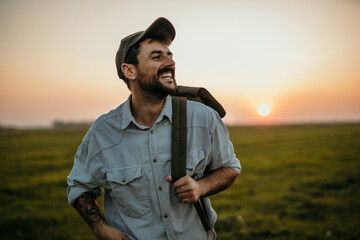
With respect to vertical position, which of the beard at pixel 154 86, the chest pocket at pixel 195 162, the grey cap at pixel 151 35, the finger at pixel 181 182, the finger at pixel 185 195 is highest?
the grey cap at pixel 151 35

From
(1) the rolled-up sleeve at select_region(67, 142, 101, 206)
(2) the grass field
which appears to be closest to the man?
(1) the rolled-up sleeve at select_region(67, 142, 101, 206)

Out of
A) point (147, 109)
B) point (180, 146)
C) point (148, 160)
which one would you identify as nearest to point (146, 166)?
point (148, 160)

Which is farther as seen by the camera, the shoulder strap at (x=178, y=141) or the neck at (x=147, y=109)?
the neck at (x=147, y=109)

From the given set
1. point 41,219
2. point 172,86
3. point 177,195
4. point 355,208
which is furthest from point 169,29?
point 355,208

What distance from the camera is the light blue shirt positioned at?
2.39m

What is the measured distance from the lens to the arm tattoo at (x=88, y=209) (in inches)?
100

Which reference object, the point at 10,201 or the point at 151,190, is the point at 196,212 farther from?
the point at 10,201

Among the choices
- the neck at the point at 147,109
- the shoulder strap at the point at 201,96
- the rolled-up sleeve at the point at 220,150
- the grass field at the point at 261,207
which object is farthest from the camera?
the grass field at the point at 261,207

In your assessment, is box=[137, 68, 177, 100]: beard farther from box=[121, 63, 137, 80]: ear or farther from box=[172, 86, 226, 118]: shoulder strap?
box=[172, 86, 226, 118]: shoulder strap

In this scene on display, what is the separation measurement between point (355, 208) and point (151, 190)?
922 centimetres

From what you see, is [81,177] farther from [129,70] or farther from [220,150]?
[220,150]

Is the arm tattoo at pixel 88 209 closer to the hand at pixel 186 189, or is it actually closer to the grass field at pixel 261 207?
the hand at pixel 186 189

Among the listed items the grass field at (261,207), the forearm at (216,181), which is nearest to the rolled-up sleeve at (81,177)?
the forearm at (216,181)

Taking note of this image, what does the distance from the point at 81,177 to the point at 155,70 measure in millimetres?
1237
